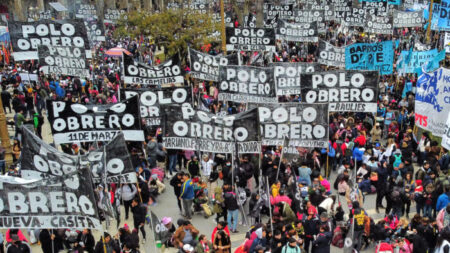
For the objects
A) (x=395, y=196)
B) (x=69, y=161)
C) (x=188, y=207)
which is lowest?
(x=188, y=207)

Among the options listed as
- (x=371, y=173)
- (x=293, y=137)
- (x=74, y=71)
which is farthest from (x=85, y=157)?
(x=74, y=71)

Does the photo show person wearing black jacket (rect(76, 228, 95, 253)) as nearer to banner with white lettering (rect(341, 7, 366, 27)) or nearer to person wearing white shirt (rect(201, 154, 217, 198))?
person wearing white shirt (rect(201, 154, 217, 198))

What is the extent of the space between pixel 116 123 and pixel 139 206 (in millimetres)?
2368

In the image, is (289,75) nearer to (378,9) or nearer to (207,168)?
(207,168)

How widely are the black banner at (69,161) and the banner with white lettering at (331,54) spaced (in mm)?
11474

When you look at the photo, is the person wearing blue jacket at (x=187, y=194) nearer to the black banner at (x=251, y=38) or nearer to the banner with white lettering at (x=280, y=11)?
the black banner at (x=251, y=38)

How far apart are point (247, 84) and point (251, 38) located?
7331 mm

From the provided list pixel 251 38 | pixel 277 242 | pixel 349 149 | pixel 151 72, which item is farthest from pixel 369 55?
pixel 277 242

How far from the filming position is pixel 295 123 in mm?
12969

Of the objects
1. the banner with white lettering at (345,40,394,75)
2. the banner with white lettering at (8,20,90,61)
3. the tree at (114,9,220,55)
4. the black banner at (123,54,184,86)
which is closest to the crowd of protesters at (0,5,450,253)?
the banner with white lettering at (345,40,394,75)

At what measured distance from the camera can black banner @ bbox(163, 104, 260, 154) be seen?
12.1 metres

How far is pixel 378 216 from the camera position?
12.5m

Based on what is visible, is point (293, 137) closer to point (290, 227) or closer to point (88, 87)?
point (290, 227)

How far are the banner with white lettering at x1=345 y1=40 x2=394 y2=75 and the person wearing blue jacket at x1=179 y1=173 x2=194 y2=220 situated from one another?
909cm
